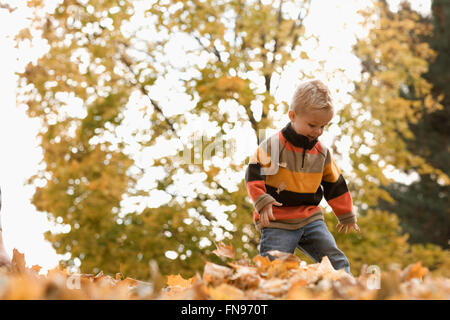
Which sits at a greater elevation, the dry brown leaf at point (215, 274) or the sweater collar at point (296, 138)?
the sweater collar at point (296, 138)

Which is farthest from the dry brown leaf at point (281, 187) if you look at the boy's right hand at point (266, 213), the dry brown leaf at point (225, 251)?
the dry brown leaf at point (225, 251)

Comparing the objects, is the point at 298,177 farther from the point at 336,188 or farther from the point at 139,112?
the point at 139,112

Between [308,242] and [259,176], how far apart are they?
1.74 ft

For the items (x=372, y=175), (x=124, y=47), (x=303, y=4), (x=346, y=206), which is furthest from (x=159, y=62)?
(x=346, y=206)

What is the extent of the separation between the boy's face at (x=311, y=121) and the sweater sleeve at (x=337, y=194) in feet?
0.90

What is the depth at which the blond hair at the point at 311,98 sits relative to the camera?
2.73 meters

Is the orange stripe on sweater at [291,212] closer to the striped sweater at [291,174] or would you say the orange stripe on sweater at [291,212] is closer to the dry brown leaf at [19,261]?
the striped sweater at [291,174]

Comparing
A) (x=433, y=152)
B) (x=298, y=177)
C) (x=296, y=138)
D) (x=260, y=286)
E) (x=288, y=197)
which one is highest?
(x=433, y=152)

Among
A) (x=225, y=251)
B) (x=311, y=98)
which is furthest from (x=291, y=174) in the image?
(x=225, y=251)

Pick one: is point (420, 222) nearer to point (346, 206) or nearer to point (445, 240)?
point (445, 240)

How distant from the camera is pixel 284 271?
5.28 ft

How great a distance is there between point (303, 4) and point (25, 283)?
6.17 m

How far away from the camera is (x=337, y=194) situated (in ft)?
10.1
